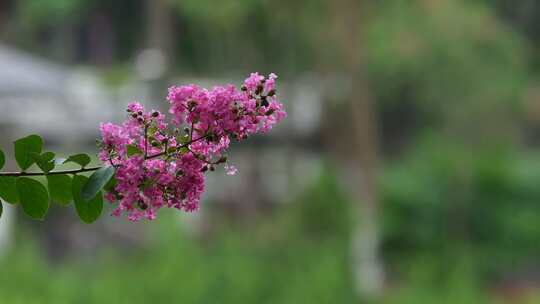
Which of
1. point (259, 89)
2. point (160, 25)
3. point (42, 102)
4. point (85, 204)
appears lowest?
point (85, 204)

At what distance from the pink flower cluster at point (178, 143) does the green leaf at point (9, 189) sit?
9 centimetres

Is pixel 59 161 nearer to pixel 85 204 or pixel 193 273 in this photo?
pixel 85 204

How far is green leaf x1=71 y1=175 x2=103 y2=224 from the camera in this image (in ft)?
3.02

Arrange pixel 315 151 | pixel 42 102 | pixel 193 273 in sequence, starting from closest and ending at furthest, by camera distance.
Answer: pixel 193 273 → pixel 42 102 → pixel 315 151

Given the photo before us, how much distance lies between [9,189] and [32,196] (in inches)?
1.1

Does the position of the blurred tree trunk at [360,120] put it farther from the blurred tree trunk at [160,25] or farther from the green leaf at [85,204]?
the green leaf at [85,204]

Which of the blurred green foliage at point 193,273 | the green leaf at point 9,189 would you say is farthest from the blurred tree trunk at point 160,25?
the green leaf at point 9,189

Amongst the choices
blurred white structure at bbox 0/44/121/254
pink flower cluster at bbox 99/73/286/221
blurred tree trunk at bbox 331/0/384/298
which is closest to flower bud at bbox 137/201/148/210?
pink flower cluster at bbox 99/73/286/221

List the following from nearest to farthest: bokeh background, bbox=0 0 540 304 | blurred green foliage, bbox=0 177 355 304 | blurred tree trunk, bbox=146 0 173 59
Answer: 1. blurred green foliage, bbox=0 177 355 304
2. bokeh background, bbox=0 0 540 304
3. blurred tree trunk, bbox=146 0 173 59

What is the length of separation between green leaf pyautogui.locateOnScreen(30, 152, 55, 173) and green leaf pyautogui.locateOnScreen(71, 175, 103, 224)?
0.09 feet

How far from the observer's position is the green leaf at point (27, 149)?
94cm

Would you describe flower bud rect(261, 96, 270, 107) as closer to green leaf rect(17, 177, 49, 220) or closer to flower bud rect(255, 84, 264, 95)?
flower bud rect(255, 84, 264, 95)

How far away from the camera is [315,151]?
17000 millimetres

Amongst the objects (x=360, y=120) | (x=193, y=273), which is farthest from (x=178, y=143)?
(x=360, y=120)
